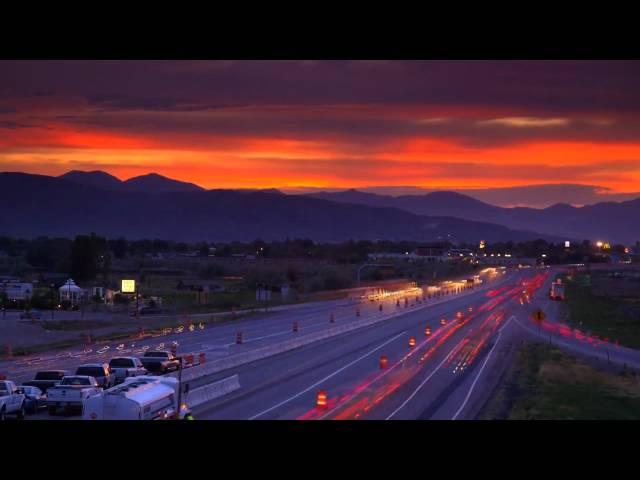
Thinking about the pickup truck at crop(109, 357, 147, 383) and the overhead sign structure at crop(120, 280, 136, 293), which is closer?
the pickup truck at crop(109, 357, 147, 383)

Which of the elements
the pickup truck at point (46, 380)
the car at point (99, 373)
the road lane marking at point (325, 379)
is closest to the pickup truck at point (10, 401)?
the pickup truck at point (46, 380)

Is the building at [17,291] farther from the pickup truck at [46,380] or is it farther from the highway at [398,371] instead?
the pickup truck at [46,380]

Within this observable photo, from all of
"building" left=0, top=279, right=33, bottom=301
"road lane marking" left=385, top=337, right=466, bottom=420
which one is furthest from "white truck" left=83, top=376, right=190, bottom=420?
"building" left=0, top=279, right=33, bottom=301

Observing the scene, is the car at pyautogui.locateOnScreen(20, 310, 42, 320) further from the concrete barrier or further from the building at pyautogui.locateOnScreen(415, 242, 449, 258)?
the building at pyautogui.locateOnScreen(415, 242, 449, 258)
